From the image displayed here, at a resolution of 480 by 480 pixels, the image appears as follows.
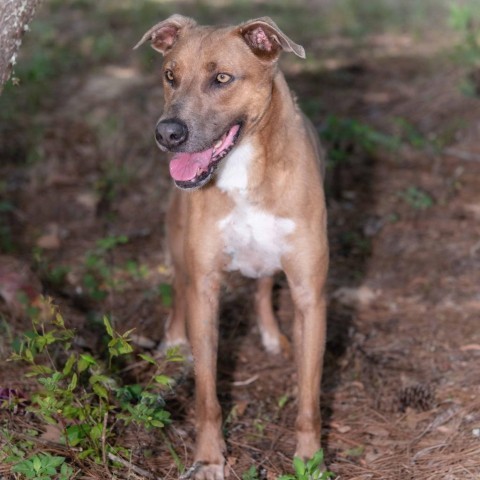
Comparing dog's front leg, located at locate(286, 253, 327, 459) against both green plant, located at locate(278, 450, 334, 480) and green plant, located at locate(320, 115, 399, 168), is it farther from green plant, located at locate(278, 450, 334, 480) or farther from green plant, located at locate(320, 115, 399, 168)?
green plant, located at locate(320, 115, 399, 168)

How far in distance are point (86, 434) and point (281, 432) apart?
1083 millimetres

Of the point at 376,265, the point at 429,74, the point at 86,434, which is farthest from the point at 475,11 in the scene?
the point at 86,434

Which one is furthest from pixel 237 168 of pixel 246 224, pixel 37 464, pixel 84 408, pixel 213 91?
pixel 37 464

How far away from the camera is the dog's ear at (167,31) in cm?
412

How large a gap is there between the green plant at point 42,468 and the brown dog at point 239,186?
2.39ft

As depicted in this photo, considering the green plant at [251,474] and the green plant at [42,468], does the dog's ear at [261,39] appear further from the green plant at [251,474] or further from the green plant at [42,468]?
the green plant at [42,468]

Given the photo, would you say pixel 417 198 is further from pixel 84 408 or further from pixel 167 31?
pixel 84 408

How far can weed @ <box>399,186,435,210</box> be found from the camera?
21.4 ft

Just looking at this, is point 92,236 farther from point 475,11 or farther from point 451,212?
point 475,11

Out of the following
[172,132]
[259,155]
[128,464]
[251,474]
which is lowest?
[251,474]

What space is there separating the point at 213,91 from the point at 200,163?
1.08 feet

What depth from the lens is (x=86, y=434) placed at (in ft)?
11.9

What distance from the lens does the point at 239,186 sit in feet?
13.2

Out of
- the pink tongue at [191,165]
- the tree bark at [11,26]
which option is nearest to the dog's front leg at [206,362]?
the pink tongue at [191,165]
